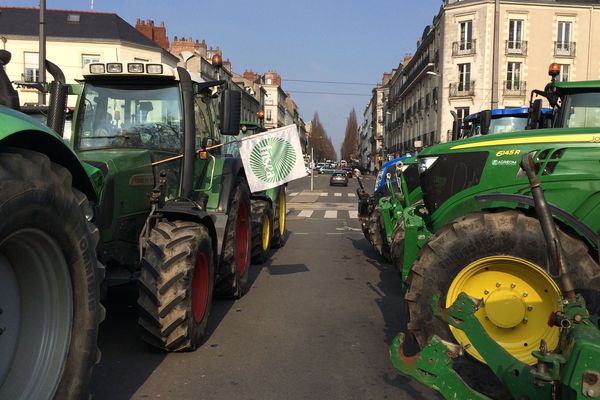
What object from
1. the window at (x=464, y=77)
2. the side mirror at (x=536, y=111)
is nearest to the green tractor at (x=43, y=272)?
the side mirror at (x=536, y=111)

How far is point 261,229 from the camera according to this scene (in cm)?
841

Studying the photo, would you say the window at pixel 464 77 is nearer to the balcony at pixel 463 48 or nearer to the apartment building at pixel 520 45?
the apartment building at pixel 520 45

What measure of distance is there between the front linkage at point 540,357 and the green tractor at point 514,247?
0.57 meters

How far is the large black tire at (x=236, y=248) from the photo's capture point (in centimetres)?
610

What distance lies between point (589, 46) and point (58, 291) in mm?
49527

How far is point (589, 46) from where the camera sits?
144 ft

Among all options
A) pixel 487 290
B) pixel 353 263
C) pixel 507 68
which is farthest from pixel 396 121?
pixel 487 290

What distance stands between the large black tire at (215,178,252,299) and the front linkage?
3282 mm

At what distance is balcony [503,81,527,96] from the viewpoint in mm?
43875

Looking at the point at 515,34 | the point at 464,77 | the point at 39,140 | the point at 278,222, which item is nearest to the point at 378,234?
the point at 278,222

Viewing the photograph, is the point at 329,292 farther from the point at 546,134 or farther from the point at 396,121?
the point at 396,121

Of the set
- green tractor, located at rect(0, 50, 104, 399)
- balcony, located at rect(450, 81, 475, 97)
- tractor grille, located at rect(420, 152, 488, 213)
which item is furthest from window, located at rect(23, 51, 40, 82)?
green tractor, located at rect(0, 50, 104, 399)

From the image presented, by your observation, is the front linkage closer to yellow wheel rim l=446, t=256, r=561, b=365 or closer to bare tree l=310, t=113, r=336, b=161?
yellow wheel rim l=446, t=256, r=561, b=365

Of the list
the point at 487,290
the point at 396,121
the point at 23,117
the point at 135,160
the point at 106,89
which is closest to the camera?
the point at 23,117
